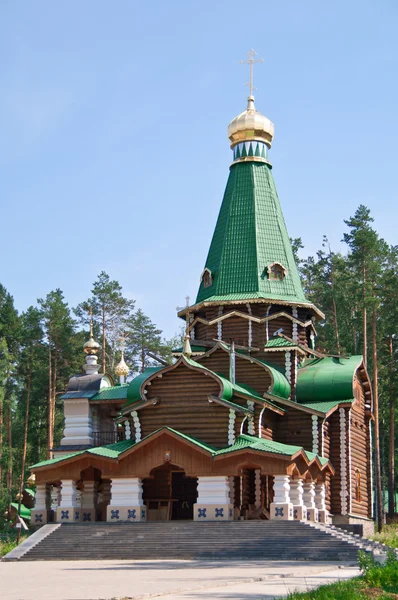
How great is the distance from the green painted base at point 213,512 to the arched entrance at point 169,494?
2347 mm

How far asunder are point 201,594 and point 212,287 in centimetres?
1643

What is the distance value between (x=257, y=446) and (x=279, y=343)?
211 inches

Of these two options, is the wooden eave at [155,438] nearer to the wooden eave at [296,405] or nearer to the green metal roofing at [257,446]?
the green metal roofing at [257,446]

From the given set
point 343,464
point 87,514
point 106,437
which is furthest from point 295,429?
point 87,514

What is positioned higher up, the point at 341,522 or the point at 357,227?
the point at 357,227

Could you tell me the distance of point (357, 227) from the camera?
34781mm

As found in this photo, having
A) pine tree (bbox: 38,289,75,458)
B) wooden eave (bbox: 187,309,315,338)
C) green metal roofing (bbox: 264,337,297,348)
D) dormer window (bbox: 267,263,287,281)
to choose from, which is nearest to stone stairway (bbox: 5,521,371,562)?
green metal roofing (bbox: 264,337,297,348)

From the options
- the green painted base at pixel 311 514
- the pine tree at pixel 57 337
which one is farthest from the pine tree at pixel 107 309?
the green painted base at pixel 311 514

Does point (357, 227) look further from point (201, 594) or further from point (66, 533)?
point (201, 594)

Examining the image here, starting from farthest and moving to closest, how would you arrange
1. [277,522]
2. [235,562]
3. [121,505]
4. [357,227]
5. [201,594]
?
[357,227], [121,505], [277,522], [235,562], [201,594]

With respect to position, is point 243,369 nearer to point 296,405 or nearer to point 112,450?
point 296,405

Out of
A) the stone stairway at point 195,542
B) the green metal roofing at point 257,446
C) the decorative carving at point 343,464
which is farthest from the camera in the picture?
the decorative carving at point 343,464

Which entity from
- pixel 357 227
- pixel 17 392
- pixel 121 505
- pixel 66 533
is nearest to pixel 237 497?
pixel 121 505

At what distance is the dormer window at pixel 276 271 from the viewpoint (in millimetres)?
26625
